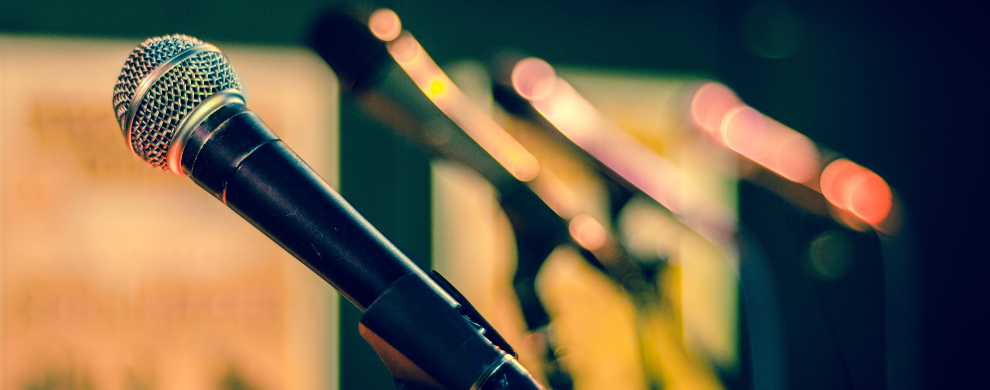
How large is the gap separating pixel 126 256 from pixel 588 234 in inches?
48.1

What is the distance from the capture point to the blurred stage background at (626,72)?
4.66 feet

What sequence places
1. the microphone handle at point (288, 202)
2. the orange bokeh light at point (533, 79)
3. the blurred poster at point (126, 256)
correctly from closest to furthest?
the microphone handle at point (288, 202), the orange bokeh light at point (533, 79), the blurred poster at point (126, 256)

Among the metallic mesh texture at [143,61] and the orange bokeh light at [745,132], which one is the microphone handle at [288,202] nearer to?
the metallic mesh texture at [143,61]

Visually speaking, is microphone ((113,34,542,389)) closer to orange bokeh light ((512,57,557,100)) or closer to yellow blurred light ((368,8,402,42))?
yellow blurred light ((368,8,402,42))

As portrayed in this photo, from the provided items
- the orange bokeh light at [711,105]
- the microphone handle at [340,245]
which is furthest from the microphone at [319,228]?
the orange bokeh light at [711,105]

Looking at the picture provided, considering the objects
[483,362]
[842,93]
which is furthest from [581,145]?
[842,93]

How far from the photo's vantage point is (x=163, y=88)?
1.37 feet

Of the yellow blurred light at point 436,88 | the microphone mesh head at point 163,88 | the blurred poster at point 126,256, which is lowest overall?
the blurred poster at point 126,256

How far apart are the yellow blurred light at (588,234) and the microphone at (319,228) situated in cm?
42

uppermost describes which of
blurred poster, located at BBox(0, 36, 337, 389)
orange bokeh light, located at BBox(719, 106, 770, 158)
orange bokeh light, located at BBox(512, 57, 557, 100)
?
orange bokeh light, located at BBox(719, 106, 770, 158)

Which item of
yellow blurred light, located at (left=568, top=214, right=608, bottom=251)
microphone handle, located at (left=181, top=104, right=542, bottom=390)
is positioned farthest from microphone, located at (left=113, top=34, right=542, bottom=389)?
yellow blurred light, located at (left=568, top=214, right=608, bottom=251)

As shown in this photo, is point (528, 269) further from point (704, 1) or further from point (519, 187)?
point (704, 1)

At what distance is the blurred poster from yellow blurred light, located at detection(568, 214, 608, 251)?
964 millimetres

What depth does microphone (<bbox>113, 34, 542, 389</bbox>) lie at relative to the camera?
15.5 inches
